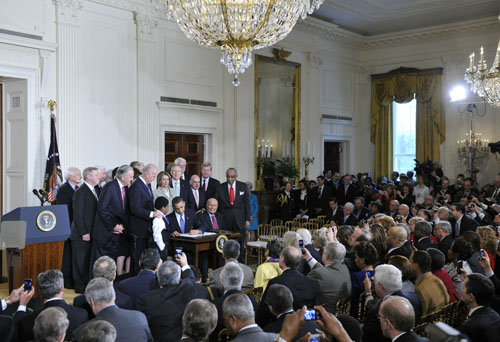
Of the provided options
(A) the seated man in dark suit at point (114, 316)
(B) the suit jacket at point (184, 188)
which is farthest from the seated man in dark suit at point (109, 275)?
(B) the suit jacket at point (184, 188)

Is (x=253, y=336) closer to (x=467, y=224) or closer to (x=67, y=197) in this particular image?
(x=67, y=197)

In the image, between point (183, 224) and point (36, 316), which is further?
point (183, 224)

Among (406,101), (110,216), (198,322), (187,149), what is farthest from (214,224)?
(406,101)

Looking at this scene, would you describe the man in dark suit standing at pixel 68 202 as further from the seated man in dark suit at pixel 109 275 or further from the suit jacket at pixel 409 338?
the suit jacket at pixel 409 338

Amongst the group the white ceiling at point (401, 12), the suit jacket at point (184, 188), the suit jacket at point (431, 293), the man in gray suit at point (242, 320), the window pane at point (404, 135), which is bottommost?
the suit jacket at point (431, 293)

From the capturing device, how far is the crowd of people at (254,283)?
2.99 meters

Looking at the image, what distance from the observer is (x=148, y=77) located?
1059 cm

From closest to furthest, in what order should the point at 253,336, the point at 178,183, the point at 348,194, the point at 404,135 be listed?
the point at 253,336 < the point at 178,183 < the point at 348,194 < the point at 404,135

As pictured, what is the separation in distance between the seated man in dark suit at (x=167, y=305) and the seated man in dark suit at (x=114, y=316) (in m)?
0.29

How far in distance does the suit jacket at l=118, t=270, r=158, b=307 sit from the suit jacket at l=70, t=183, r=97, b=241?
261 centimetres

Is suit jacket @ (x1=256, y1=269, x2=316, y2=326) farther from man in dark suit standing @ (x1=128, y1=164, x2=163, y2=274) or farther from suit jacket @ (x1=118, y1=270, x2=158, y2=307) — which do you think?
man in dark suit standing @ (x1=128, y1=164, x2=163, y2=274)

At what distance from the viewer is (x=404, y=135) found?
661 inches

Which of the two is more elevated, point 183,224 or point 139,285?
point 183,224

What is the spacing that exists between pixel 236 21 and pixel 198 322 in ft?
8.83
